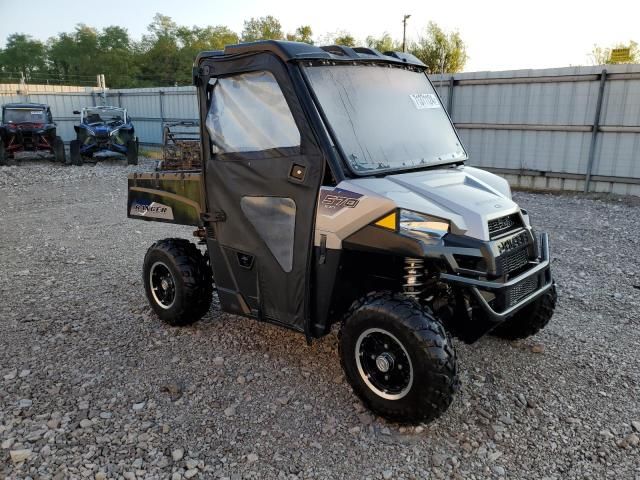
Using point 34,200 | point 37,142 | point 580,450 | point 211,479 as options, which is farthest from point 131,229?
point 37,142

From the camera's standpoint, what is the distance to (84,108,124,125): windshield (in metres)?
17.3

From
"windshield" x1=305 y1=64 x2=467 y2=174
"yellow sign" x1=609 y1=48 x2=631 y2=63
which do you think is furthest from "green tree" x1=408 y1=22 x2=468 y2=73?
"windshield" x1=305 y1=64 x2=467 y2=174

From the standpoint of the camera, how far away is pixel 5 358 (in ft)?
13.0

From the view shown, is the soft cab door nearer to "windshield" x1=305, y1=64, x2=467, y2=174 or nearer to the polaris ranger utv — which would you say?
the polaris ranger utv

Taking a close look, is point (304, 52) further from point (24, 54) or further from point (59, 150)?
point (24, 54)

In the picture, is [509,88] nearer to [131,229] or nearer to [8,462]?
[131,229]

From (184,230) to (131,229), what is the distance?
34.9 inches

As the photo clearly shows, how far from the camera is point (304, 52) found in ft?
10.5

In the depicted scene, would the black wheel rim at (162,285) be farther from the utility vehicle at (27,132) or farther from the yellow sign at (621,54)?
the yellow sign at (621,54)

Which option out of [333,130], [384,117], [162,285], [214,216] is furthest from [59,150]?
[333,130]

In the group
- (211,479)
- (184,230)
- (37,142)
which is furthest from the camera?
(37,142)

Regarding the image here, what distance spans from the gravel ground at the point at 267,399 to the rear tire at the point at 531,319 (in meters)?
0.11

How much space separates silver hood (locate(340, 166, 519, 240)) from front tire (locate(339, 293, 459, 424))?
54 cm

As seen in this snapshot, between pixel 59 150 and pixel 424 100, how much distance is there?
1580 cm
